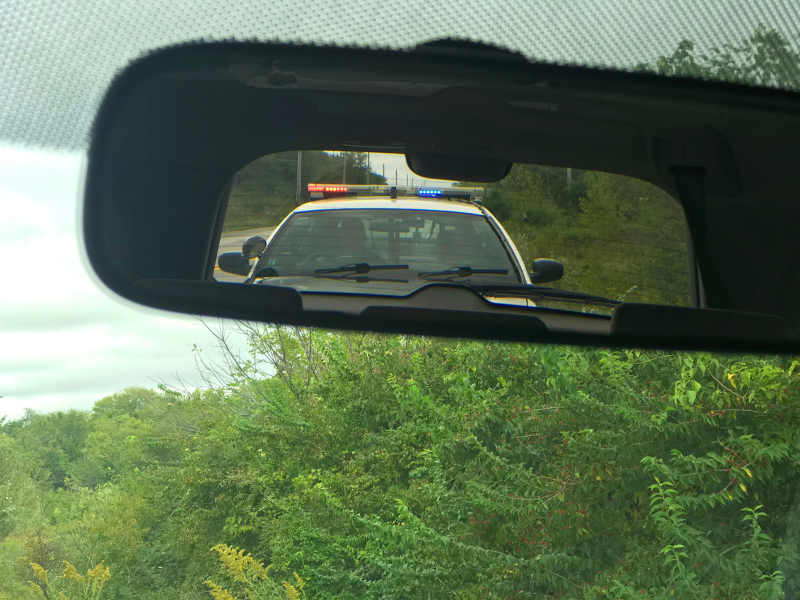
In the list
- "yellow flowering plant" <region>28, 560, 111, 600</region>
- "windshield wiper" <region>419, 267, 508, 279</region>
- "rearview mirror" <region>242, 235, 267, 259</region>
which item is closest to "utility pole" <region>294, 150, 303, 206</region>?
"rearview mirror" <region>242, 235, 267, 259</region>

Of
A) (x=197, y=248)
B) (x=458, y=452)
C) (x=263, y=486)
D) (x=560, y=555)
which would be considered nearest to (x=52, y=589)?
(x=263, y=486)

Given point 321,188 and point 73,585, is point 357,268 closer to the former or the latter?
point 321,188

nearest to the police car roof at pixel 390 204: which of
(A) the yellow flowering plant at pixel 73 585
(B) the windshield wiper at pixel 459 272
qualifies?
(B) the windshield wiper at pixel 459 272

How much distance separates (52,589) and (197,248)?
665 inches

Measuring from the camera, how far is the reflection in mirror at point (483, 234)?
1.34 meters

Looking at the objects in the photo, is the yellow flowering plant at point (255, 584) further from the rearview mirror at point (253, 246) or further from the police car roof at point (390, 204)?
the police car roof at point (390, 204)

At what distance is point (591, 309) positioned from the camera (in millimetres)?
1396

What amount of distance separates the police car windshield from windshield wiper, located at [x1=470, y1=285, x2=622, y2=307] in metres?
0.02

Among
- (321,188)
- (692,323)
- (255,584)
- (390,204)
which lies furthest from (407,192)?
(255,584)

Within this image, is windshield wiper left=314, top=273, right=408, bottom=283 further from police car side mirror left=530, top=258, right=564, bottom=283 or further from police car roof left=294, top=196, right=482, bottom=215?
police car side mirror left=530, top=258, right=564, bottom=283

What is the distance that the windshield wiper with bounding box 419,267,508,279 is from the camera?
1336 mm

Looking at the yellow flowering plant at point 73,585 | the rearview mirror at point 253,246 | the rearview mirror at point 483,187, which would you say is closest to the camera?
the rearview mirror at point 483,187

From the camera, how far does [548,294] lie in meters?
1.37

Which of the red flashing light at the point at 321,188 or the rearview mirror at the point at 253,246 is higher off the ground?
the red flashing light at the point at 321,188
